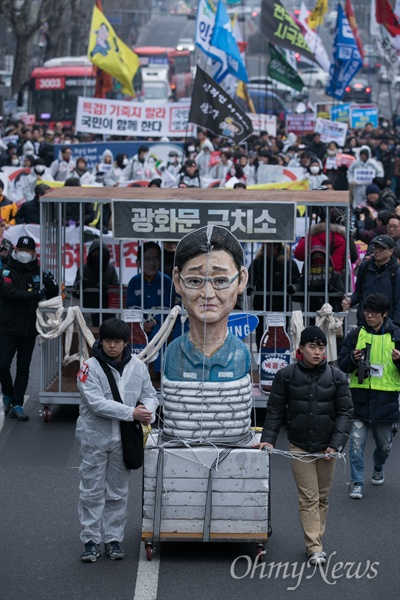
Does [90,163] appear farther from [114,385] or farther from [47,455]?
[114,385]

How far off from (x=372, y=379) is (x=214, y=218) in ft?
6.94

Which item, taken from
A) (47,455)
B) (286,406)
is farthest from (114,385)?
(47,455)

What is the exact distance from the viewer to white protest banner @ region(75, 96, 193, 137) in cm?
2528

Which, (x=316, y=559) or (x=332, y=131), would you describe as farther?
(x=332, y=131)

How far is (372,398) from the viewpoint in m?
9.21

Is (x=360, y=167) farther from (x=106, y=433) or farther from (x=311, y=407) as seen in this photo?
(x=106, y=433)

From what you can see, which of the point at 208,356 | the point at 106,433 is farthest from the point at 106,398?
the point at 208,356

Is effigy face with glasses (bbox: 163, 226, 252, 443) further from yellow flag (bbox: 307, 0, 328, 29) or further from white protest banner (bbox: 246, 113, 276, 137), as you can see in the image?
yellow flag (bbox: 307, 0, 328, 29)

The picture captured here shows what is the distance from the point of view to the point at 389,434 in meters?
9.30

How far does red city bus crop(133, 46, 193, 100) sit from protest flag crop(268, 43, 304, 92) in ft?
89.9

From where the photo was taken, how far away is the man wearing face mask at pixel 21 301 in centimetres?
1133

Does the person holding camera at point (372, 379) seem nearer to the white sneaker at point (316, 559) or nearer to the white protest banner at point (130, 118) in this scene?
the white sneaker at point (316, 559)

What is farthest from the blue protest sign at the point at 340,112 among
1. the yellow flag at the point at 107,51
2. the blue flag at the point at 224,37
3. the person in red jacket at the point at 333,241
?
the person in red jacket at the point at 333,241

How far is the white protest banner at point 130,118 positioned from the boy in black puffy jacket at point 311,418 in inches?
700
